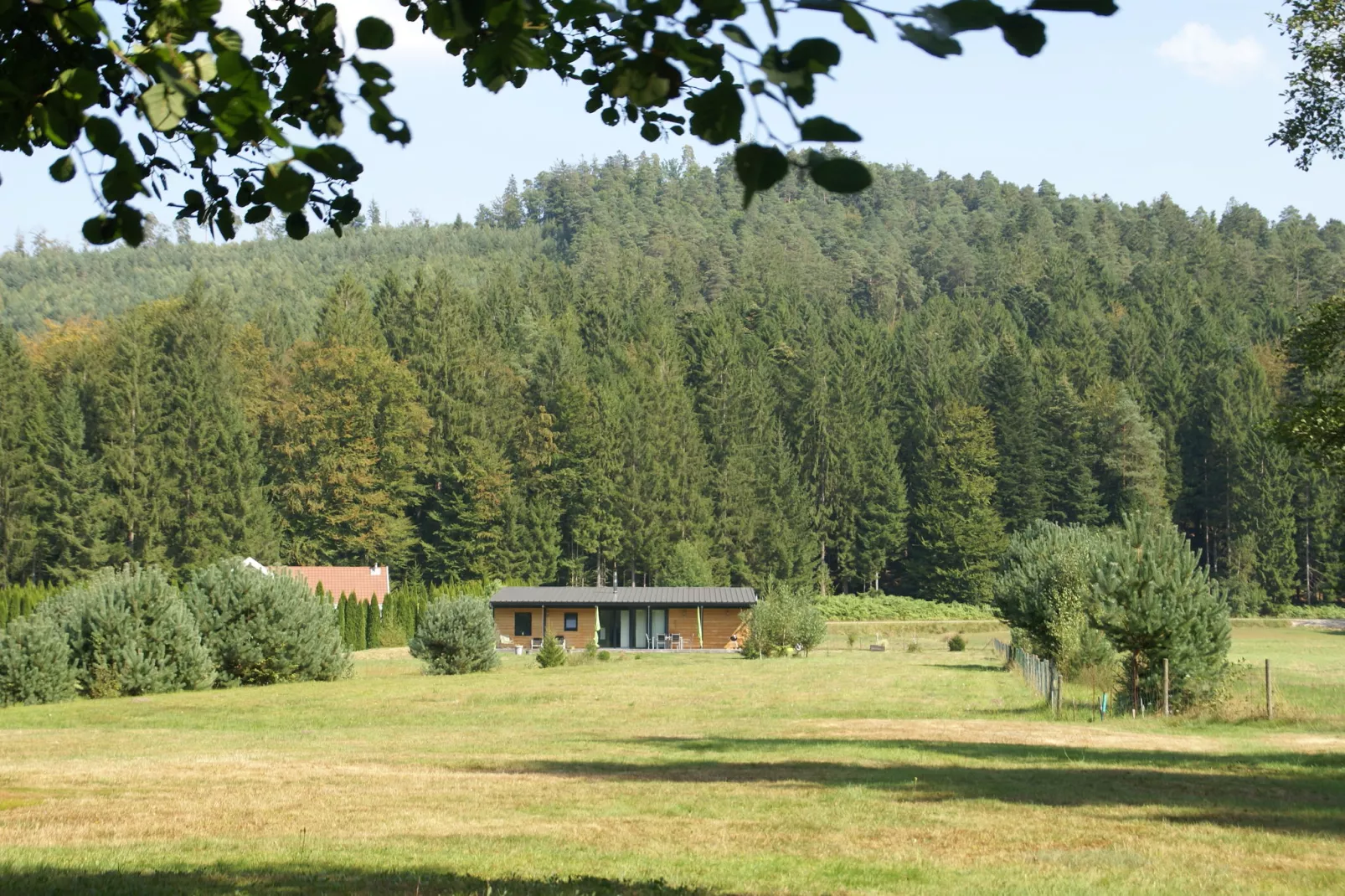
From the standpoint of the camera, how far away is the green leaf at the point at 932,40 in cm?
258

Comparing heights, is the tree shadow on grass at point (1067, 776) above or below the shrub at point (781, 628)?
above

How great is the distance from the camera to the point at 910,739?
18812 mm

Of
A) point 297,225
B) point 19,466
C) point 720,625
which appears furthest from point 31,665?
point 19,466

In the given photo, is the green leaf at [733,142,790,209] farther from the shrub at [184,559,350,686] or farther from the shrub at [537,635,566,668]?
the shrub at [537,635,566,668]

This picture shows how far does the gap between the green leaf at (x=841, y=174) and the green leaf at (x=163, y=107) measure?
1392 millimetres

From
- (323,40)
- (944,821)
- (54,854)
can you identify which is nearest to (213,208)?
(323,40)

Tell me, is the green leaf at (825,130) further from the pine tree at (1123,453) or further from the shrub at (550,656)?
the pine tree at (1123,453)

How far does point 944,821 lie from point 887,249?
137412mm

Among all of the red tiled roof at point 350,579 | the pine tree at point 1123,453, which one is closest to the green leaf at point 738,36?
the red tiled roof at point 350,579

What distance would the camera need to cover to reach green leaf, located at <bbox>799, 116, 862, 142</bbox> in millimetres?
2586

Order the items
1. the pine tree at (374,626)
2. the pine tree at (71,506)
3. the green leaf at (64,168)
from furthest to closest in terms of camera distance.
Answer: the pine tree at (71,506), the pine tree at (374,626), the green leaf at (64,168)

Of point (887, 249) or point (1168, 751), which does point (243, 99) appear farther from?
point (887, 249)

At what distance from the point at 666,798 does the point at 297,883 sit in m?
5.48

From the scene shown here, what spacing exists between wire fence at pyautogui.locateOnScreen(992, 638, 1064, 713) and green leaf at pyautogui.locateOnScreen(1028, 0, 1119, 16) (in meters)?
22.0
